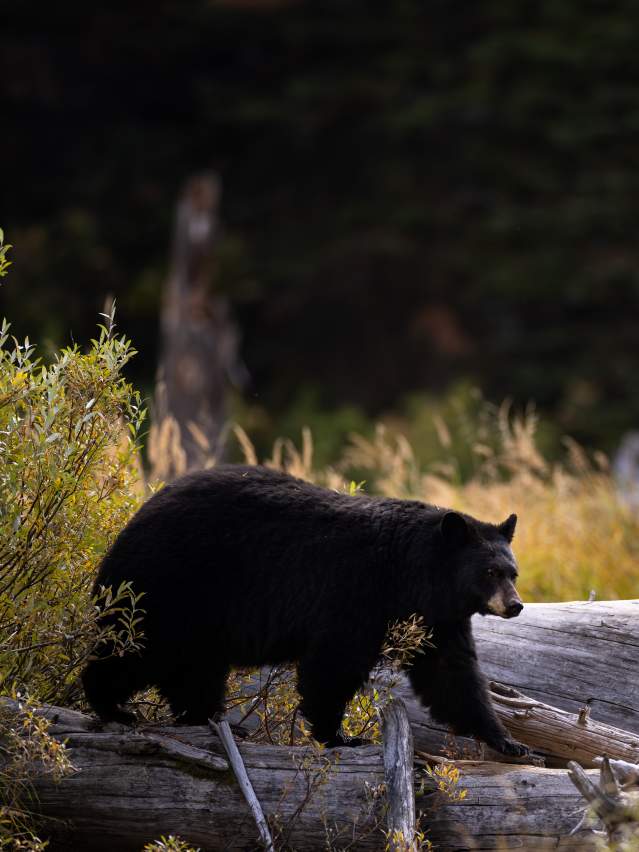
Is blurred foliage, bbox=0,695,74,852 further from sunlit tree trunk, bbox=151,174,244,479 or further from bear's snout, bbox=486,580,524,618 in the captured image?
sunlit tree trunk, bbox=151,174,244,479

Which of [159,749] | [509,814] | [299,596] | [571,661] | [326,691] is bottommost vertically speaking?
[509,814]

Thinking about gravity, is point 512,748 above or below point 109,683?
below

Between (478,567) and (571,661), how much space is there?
0.94m

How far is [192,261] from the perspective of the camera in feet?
48.4

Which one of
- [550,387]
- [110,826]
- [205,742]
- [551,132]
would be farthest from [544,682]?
[551,132]

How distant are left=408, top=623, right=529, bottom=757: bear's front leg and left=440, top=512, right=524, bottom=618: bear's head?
14 centimetres

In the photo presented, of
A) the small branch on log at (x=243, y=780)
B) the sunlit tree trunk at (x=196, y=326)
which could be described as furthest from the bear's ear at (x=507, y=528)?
the sunlit tree trunk at (x=196, y=326)

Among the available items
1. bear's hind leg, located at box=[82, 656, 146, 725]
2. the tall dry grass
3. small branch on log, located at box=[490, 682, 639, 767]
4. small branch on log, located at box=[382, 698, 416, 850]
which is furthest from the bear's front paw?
the tall dry grass

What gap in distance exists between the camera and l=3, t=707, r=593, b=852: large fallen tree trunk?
13.1ft

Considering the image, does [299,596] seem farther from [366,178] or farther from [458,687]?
[366,178]

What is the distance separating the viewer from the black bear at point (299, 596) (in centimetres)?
435

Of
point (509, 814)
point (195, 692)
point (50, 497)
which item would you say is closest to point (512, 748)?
point (509, 814)

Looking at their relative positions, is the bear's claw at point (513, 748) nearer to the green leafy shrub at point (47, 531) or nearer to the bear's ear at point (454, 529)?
the bear's ear at point (454, 529)

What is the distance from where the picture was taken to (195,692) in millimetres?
4531
